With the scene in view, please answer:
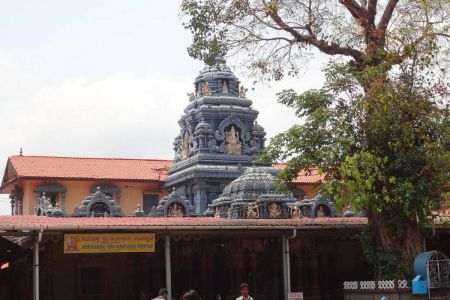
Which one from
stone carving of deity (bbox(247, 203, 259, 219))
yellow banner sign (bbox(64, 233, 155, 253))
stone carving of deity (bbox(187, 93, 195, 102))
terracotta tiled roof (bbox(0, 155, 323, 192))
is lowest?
yellow banner sign (bbox(64, 233, 155, 253))

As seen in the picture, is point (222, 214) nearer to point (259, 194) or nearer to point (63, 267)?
point (259, 194)

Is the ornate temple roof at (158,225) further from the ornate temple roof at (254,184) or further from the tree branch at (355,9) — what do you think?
the ornate temple roof at (254,184)

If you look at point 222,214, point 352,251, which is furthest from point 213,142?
point 352,251

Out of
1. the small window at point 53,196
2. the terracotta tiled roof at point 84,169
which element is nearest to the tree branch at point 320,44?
the terracotta tiled roof at point 84,169

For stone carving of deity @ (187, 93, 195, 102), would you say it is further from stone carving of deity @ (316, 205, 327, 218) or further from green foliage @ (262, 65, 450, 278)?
green foliage @ (262, 65, 450, 278)

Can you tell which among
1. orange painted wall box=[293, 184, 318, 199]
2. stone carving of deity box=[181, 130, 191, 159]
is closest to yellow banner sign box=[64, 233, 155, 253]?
stone carving of deity box=[181, 130, 191, 159]

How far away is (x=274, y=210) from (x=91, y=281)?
6.33 m

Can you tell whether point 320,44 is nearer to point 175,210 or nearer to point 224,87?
point 175,210

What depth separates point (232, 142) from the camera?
34875 millimetres

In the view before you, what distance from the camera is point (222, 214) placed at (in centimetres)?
2769

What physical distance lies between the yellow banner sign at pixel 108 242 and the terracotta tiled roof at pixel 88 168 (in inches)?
841

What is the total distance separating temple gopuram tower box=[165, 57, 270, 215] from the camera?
3381cm

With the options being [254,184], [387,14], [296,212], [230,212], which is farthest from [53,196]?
Answer: [387,14]

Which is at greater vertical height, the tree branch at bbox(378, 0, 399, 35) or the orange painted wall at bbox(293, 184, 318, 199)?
the tree branch at bbox(378, 0, 399, 35)
